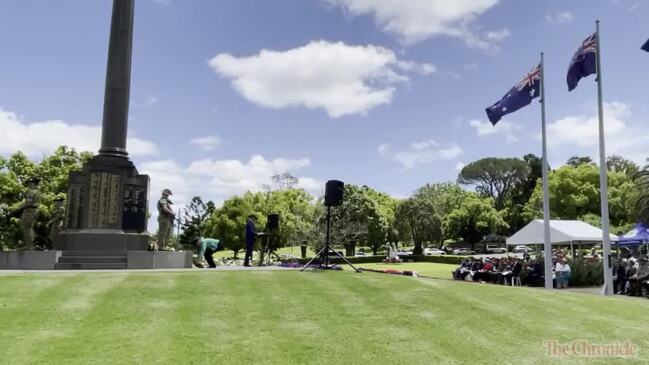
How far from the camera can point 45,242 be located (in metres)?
26.5

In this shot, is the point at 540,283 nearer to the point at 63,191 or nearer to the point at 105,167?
the point at 105,167

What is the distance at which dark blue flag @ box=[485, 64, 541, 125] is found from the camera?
20.3 m

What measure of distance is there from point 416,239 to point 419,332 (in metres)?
64.1

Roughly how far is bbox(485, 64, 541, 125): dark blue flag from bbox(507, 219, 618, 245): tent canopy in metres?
10.5

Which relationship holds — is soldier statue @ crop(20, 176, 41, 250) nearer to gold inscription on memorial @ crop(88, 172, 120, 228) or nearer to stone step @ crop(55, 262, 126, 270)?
gold inscription on memorial @ crop(88, 172, 120, 228)

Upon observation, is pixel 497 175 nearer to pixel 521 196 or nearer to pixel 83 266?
pixel 521 196

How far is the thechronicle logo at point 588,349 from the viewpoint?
25.5ft

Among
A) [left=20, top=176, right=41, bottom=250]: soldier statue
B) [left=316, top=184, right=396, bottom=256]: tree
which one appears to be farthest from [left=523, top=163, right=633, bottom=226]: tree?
[left=20, top=176, right=41, bottom=250]: soldier statue

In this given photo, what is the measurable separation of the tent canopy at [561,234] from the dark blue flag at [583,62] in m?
12.0

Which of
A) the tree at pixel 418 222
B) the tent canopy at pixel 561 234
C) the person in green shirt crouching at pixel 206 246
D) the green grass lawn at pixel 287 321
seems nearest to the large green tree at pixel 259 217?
the tree at pixel 418 222

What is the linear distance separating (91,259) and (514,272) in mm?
17360

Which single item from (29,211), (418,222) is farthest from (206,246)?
(418,222)

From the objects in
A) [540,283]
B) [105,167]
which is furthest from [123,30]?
[540,283]

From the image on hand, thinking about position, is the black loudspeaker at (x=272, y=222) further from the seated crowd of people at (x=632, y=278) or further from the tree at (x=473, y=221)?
the tree at (x=473, y=221)
